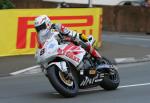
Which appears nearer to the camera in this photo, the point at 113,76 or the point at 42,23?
the point at 42,23

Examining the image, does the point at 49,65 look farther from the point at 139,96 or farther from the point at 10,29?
the point at 10,29

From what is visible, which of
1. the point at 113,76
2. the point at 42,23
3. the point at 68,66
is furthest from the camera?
the point at 113,76

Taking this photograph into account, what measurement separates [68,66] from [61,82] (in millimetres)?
348

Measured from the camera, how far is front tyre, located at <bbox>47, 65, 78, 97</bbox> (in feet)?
34.9

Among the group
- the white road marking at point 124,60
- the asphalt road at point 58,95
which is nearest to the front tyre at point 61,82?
the asphalt road at point 58,95

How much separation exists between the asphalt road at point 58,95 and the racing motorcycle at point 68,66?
0.24 meters

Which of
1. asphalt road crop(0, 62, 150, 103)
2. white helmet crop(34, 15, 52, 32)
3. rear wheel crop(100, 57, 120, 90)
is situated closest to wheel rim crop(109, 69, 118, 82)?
rear wheel crop(100, 57, 120, 90)

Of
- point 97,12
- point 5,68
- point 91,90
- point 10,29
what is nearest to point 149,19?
point 97,12

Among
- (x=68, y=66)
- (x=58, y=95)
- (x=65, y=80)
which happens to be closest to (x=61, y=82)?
(x=65, y=80)

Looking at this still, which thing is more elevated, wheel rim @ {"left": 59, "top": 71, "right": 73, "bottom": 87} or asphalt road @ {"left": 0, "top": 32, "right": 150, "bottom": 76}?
wheel rim @ {"left": 59, "top": 71, "right": 73, "bottom": 87}

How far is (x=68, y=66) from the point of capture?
10922mm

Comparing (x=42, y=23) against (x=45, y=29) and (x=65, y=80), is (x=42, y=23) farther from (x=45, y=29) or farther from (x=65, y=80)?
(x=65, y=80)

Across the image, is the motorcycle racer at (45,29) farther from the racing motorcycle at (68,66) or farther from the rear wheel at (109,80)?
the rear wheel at (109,80)

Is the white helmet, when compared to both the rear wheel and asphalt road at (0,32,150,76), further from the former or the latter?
asphalt road at (0,32,150,76)
